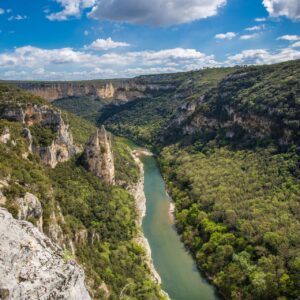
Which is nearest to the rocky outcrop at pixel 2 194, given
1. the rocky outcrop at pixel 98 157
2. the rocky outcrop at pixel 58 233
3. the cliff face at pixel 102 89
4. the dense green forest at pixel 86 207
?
the dense green forest at pixel 86 207

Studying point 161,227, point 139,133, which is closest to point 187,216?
point 161,227

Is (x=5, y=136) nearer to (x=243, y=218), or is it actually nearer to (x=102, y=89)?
(x=243, y=218)

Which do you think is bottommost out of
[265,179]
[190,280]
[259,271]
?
[190,280]

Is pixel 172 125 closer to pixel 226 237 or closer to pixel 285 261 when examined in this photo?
pixel 226 237

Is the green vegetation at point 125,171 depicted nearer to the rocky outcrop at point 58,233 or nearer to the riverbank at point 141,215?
the riverbank at point 141,215

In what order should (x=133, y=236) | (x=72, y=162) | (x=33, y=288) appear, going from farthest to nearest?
(x=72, y=162) < (x=133, y=236) < (x=33, y=288)

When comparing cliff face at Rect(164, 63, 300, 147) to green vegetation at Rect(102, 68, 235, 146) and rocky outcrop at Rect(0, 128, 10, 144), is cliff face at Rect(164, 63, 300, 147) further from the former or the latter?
rocky outcrop at Rect(0, 128, 10, 144)

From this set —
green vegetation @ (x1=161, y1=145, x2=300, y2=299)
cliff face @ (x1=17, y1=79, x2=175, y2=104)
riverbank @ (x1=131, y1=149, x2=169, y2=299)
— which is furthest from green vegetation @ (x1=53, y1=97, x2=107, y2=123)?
green vegetation @ (x1=161, y1=145, x2=300, y2=299)
